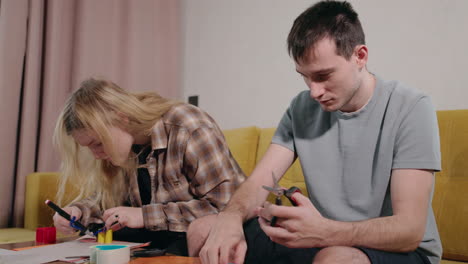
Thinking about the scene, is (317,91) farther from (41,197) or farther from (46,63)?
(46,63)

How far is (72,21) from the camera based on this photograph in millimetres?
2615

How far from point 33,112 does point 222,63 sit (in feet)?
3.68

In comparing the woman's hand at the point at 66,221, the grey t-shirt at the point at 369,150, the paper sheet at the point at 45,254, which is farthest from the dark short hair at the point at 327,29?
the woman's hand at the point at 66,221

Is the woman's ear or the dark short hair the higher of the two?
the dark short hair

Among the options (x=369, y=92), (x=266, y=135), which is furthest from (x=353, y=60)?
(x=266, y=135)

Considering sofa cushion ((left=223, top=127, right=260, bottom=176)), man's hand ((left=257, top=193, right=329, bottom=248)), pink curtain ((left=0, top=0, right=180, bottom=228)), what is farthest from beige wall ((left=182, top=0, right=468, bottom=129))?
man's hand ((left=257, top=193, right=329, bottom=248))

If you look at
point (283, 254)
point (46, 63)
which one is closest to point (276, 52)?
point (46, 63)

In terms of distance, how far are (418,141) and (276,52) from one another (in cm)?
151

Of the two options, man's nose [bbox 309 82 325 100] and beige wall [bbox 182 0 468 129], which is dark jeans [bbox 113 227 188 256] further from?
beige wall [bbox 182 0 468 129]

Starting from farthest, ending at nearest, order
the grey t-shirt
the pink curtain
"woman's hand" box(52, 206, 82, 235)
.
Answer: the pink curtain, "woman's hand" box(52, 206, 82, 235), the grey t-shirt

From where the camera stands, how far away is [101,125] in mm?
1455

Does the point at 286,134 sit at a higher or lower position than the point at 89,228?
higher

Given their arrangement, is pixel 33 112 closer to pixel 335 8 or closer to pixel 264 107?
pixel 264 107

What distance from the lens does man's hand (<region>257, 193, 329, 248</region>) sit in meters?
0.88
